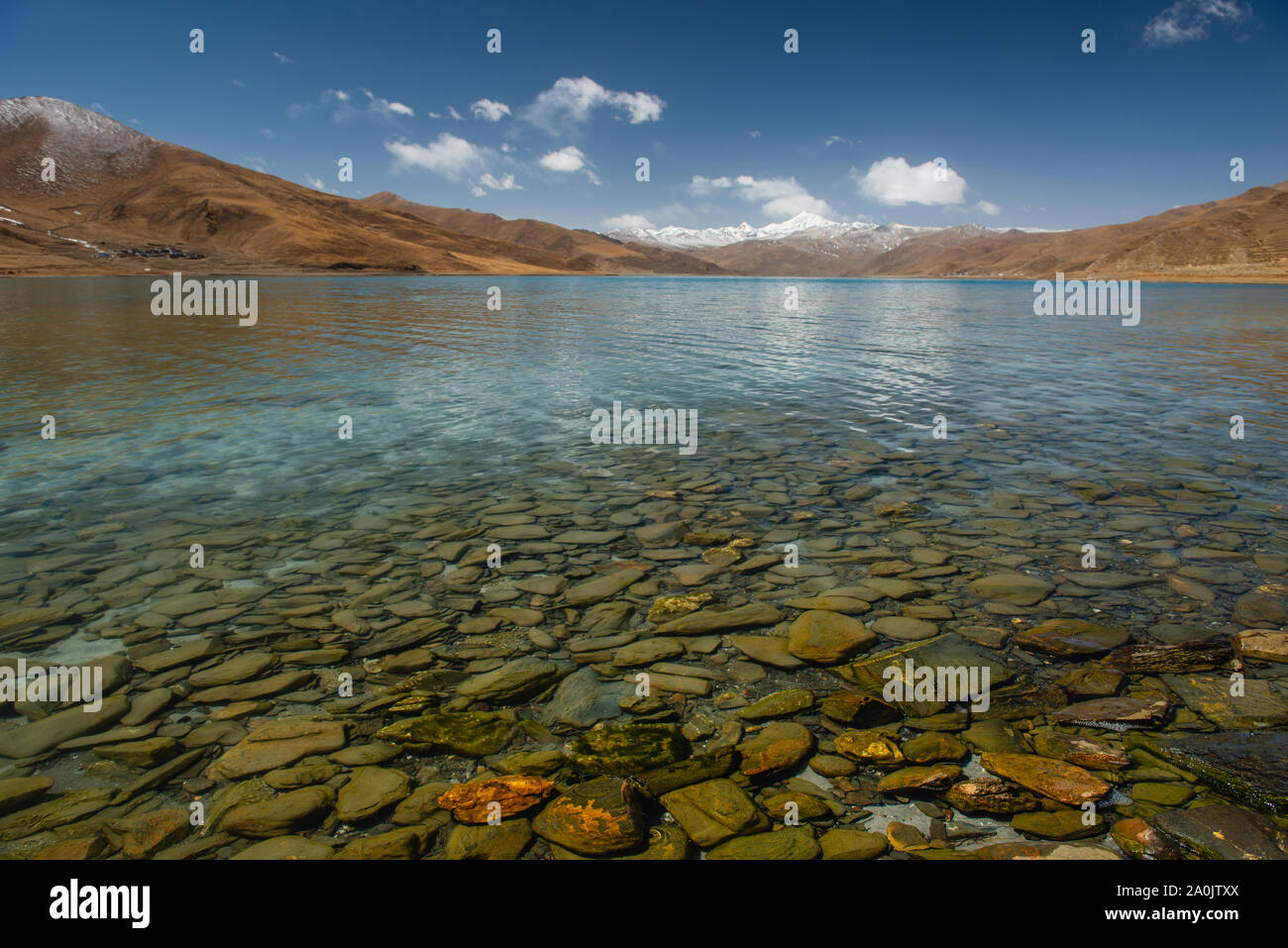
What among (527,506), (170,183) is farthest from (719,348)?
(170,183)

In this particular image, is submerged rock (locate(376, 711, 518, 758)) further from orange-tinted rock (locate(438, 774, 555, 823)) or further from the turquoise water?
the turquoise water

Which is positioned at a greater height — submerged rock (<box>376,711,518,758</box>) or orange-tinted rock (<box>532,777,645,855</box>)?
submerged rock (<box>376,711,518,758</box>)

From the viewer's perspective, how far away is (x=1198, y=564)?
7316 mm

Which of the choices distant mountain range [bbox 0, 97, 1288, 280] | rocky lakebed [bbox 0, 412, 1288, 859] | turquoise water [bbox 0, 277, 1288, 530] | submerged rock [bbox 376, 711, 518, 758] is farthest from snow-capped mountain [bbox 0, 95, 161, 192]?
submerged rock [bbox 376, 711, 518, 758]

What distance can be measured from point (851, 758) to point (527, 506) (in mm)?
6143

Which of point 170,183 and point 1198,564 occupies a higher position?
point 170,183

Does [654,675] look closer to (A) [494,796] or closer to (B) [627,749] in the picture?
(B) [627,749]

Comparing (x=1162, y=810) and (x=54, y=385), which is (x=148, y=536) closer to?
(x=1162, y=810)

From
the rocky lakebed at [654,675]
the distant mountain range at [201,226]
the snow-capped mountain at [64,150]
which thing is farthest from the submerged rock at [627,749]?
the snow-capped mountain at [64,150]

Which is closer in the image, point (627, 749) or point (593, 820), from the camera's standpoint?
point (593, 820)

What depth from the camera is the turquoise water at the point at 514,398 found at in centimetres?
1104

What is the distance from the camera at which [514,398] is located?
56.3 feet

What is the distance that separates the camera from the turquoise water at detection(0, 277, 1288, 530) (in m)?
11.0

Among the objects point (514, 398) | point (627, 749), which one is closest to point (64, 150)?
point (514, 398)
